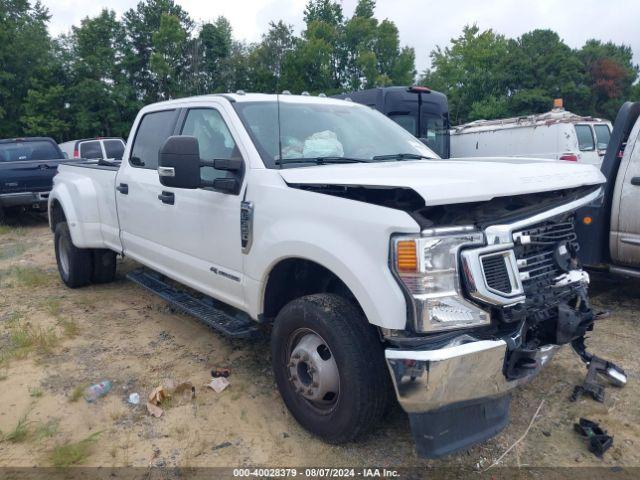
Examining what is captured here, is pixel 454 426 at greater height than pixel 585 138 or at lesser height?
lesser

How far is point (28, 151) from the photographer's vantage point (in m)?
11.4

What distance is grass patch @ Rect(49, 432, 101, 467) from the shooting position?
2.89 metres

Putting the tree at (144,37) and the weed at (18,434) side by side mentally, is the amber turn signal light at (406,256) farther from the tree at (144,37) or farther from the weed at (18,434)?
the tree at (144,37)

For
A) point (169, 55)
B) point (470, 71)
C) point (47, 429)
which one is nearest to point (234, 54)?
point (169, 55)

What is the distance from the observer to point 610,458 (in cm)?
288

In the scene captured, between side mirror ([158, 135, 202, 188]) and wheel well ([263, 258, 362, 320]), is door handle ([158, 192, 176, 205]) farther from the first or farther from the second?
wheel well ([263, 258, 362, 320])

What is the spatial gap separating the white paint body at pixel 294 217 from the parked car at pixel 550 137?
9663 millimetres

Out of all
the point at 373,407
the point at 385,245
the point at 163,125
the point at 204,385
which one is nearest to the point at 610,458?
the point at 373,407

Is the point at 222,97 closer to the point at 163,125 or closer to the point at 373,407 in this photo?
the point at 163,125

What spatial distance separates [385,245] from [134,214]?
3044 mm

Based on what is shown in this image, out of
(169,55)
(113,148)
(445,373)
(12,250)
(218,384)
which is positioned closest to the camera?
(445,373)

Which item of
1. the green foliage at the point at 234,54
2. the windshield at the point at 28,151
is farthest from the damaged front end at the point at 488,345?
the green foliage at the point at 234,54

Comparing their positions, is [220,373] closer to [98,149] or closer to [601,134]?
[601,134]

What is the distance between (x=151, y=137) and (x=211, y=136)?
1.09m
